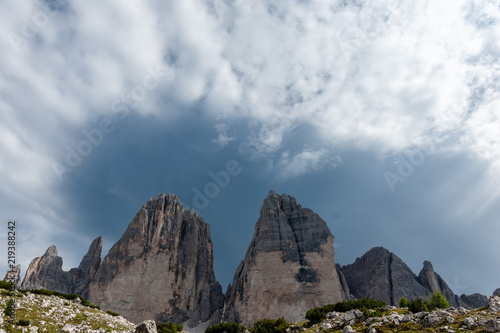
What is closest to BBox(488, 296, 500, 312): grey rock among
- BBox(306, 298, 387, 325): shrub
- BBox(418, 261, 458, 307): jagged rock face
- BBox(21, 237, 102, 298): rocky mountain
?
BBox(306, 298, 387, 325): shrub

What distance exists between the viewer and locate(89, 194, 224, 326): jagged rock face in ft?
390

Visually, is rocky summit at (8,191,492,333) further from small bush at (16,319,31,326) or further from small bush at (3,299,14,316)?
small bush at (16,319,31,326)

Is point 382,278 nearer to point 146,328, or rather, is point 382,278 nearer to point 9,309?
point 146,328

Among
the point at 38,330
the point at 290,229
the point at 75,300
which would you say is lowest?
the point at 38,330

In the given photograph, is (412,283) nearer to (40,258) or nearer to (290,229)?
(290,229)

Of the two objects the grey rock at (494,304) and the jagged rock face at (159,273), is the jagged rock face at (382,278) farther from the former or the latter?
the grey rock at (494,304)

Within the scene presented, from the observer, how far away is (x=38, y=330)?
35719 millimetres

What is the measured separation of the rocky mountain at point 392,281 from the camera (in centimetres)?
12019

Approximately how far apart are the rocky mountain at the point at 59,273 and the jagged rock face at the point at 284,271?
5938cm

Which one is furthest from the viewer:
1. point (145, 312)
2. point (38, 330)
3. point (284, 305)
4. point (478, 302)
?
Answer: point (478, 302)

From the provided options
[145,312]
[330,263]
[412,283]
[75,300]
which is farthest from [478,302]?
[75,300]

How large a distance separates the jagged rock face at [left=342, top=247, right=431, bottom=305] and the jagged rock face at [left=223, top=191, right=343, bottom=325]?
77.9ft

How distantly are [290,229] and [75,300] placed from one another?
85770 mm

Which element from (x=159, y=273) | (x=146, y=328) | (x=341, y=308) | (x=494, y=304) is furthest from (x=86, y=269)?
(x=494, y=304)
